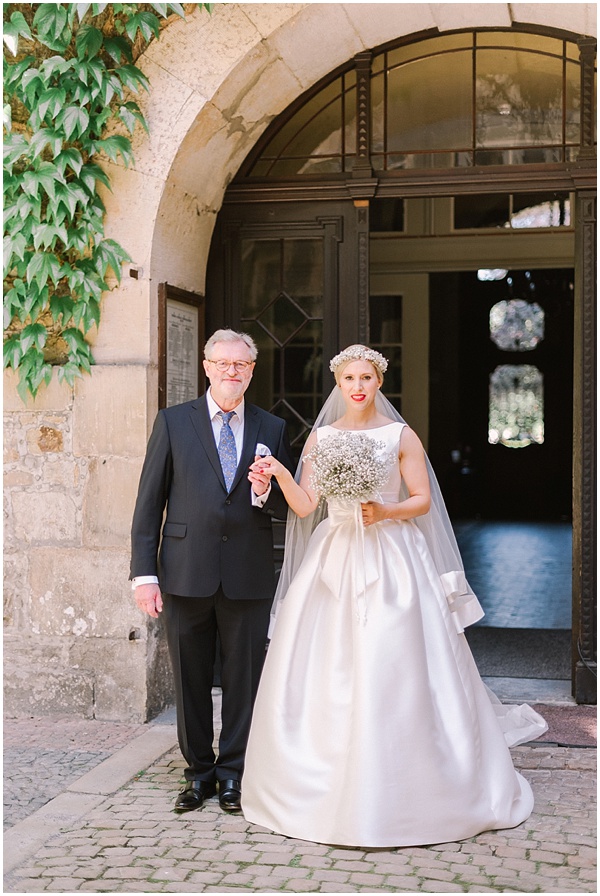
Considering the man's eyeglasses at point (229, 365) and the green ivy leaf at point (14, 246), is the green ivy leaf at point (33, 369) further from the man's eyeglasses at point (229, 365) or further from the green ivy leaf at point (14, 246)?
the man's eyeglasses at point (229, 365)

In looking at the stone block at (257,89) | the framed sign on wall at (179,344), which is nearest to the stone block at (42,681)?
the framed sign on wall at (179,344)

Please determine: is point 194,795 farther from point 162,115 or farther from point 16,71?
point 16,71

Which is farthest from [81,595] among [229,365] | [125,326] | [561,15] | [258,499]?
[561,15]

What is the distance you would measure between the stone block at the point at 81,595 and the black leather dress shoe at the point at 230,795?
144cm

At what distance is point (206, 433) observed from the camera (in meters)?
4.35

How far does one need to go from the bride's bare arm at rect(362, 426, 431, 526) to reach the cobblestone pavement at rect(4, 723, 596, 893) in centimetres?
110

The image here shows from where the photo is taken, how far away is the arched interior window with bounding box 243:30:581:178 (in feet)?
19.3

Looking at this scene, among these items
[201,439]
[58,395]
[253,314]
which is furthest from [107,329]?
[201,439]

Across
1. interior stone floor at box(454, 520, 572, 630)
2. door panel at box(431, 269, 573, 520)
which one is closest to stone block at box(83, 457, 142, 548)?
interior stone floor at box(454, 520, 572, 630)

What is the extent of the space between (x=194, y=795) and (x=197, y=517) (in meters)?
1.12

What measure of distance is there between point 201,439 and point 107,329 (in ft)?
5.20

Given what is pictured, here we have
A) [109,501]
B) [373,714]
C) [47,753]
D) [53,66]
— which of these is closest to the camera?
[373,714]

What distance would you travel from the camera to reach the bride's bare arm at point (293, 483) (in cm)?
417

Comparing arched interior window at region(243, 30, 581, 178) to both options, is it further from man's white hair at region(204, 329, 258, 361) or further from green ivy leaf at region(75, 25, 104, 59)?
man's white hair at region(204, 329, 258, 361)
